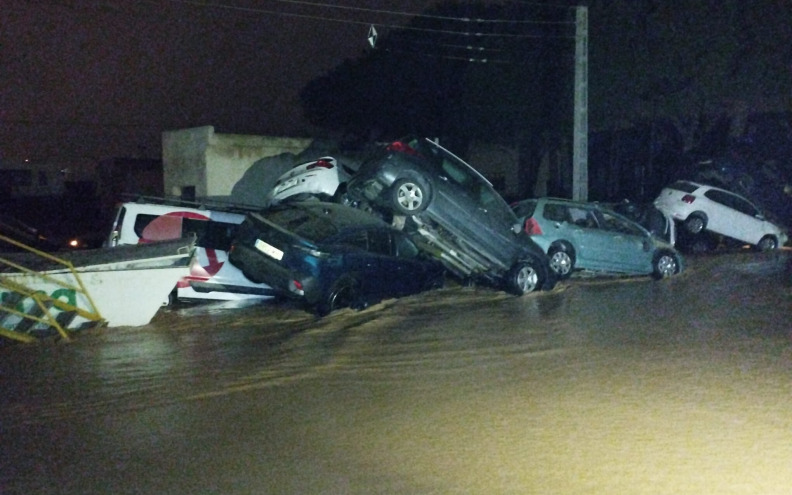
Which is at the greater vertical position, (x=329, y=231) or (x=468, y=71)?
(x=468, y=71)

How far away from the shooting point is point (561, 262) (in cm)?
1652

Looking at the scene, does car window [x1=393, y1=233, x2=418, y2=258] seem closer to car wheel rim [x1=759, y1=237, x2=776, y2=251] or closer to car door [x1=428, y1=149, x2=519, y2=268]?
car door [x1=428, y1=149, x2=519, y2=268]

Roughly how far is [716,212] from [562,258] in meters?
7.44

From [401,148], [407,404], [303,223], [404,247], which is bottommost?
[407,404]

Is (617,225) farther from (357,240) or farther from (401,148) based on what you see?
(357,240)

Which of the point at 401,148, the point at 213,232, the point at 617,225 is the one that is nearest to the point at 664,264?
the point at 617,225

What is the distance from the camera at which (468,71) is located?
117 ft

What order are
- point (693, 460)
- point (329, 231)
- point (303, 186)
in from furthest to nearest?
point (303, 186) < point (329, 231) < point (693, 460)

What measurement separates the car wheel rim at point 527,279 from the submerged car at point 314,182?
3472 millimetres

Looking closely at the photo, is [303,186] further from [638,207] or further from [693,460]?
[693,460]

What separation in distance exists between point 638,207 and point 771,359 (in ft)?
37.1

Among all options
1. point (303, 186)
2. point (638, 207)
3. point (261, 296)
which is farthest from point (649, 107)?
point (261, 296)

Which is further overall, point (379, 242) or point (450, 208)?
point (450, 208)

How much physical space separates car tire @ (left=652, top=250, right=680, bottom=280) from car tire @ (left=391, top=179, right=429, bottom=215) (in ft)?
21.0
